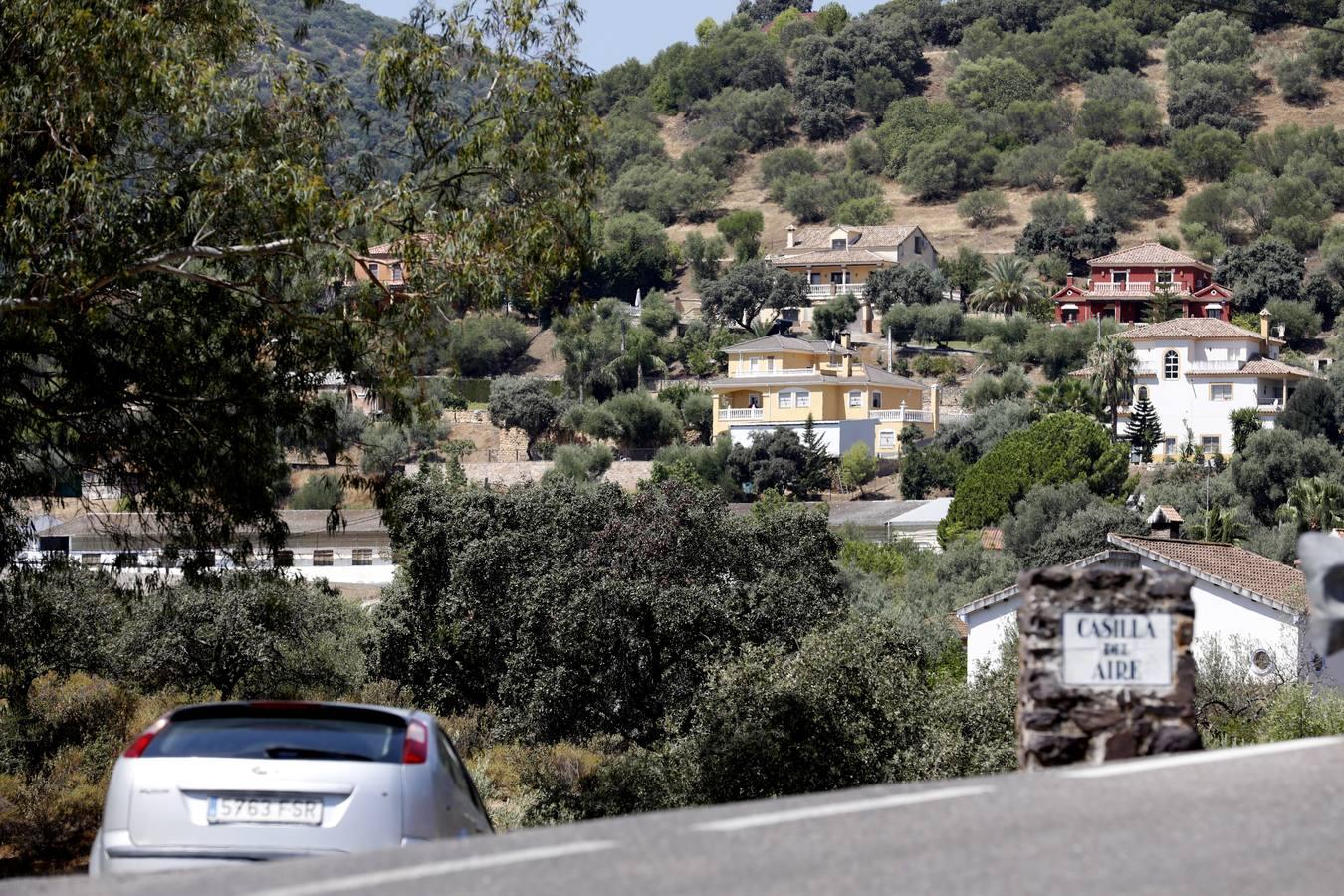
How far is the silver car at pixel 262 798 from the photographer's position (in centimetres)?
757

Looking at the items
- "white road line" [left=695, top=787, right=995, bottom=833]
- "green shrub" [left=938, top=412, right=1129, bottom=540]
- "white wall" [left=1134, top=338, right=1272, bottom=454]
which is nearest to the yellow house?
"white wall" [left=1134, top=338, right=1272, bottom=454]

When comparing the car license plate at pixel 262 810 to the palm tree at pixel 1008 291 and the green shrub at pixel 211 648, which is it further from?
the palm tree at pixel 1008 291

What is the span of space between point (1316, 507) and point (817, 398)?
3856 cm

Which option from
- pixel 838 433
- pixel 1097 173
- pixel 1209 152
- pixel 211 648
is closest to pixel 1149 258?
pixel 838 433

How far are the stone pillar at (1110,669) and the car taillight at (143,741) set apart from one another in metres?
4.27

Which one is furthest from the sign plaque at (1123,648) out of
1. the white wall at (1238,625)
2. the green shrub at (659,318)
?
the green shrub at (659,318)

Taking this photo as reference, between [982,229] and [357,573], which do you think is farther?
[982,229]

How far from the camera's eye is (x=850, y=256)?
139 m

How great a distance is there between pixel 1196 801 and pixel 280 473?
12.6 meters

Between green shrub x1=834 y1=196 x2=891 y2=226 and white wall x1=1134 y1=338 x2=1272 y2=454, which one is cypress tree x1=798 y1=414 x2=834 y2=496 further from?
green shrub x1=834 y1=196 x2=891 y2=226

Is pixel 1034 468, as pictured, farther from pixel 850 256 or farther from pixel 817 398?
pixel 850 256

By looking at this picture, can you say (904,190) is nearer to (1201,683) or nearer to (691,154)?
(691,154)

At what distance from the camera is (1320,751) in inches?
309

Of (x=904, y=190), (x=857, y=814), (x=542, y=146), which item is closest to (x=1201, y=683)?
(x=542, y=146)
